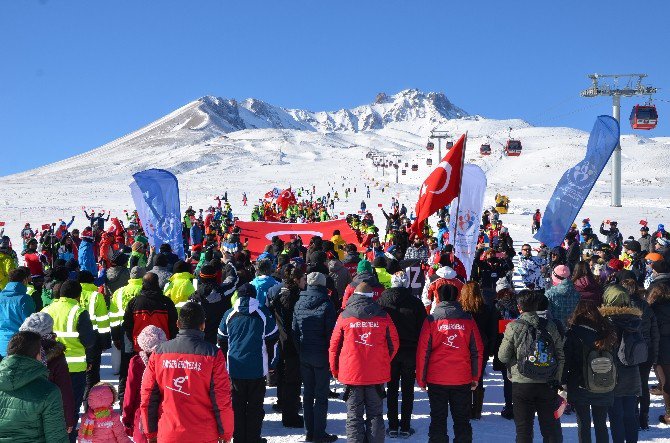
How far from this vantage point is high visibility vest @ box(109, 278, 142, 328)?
6.36 m

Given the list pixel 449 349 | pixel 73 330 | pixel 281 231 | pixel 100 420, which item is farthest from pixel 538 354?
pixel 281 231

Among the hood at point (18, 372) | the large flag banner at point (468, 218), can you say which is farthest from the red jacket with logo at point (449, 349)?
the large flag banner at point (468, 218)

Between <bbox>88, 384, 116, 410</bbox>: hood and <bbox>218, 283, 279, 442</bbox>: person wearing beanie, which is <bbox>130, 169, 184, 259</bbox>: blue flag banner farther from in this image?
<bbox>88, 384, 116, 410</bbox>: hood

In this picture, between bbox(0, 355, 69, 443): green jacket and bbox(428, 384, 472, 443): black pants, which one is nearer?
bbox(0, 355, 69, 443): green jacket

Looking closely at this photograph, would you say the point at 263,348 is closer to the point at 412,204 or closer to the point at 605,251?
the point at 605,251

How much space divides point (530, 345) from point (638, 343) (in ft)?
3.83

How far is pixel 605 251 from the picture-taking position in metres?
10.2

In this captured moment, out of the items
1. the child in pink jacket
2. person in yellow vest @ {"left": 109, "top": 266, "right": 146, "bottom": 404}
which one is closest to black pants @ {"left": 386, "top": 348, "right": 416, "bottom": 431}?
person in yellow vest @ {"left": 109, "top": 266, "right": 146, "bottom": 404}

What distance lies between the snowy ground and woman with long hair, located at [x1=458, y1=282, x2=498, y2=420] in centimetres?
19

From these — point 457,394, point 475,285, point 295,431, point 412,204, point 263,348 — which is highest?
point 412,204

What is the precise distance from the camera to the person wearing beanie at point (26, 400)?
335cm

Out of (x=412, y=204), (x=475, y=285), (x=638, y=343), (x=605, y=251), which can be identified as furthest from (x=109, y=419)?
(x=412, y=204)

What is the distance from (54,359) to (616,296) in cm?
432

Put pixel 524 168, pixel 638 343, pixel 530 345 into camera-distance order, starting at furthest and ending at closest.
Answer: pixel 524 168, pixel 638 343, pixel 530 345
